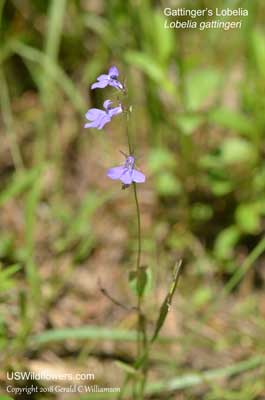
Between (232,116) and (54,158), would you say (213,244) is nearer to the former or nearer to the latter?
(232,116)

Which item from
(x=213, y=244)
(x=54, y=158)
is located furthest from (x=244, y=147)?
(x=54, y=158)

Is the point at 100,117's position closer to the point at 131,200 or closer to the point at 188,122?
the point at 188,122

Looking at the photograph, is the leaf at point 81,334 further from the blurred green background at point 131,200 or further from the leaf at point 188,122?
the leaf at point 188,122

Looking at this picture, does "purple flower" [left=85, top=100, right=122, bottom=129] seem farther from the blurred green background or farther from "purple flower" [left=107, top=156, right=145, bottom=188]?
the blurred green background

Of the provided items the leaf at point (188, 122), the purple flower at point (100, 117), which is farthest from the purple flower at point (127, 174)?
the leaf at point (188, 122)

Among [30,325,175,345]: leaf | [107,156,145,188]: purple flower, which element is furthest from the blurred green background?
[107,156,145,188]: purple flower

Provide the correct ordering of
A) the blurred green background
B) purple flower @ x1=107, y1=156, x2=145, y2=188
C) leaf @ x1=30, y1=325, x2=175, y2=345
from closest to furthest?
purple flower @ x1=107, y1=156, x2=145, y2=188, leaf @ x1=30, y1=325, x2=175, y2=345, the blurred green background

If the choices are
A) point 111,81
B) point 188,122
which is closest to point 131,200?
point 188,122
